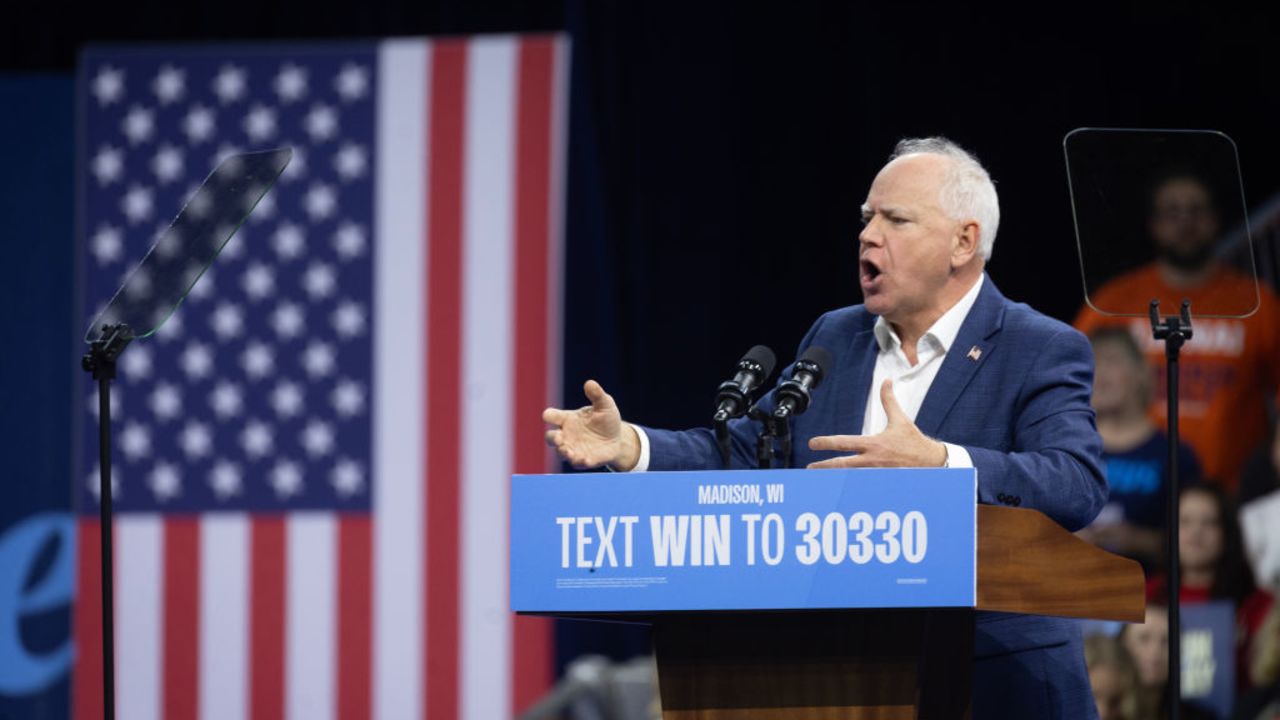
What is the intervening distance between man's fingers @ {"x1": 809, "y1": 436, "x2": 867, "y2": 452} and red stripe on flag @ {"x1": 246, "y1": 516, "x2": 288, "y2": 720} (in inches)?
144

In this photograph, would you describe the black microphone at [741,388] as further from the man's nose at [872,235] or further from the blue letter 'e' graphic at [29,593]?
the blue letter 'e' graphic at [29,593]

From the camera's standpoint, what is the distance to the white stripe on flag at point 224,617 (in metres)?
5.26

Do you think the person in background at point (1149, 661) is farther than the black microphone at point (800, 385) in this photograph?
Yes

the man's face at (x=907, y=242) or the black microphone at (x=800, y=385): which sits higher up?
the man's face at (x=907, y=242)

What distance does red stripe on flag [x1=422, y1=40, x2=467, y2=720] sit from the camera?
515cm

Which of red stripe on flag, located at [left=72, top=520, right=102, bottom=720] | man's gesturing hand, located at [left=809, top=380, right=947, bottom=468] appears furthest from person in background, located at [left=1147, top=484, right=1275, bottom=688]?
red stripe on flag, located at [left=72, top=520, right=102, bottom=720]

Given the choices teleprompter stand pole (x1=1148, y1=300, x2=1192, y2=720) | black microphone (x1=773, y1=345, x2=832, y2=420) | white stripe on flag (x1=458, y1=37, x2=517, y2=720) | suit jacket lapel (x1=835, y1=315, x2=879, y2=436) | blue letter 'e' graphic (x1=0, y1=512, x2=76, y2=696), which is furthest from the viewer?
blue letter 'e' graphic (x1=0, y1=512, x2=76, y2=696)

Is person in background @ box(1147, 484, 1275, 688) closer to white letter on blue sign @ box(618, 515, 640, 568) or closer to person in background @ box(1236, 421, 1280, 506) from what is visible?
person in background @ box(1236, 421, 1280, 506)

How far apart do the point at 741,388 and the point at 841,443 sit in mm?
273

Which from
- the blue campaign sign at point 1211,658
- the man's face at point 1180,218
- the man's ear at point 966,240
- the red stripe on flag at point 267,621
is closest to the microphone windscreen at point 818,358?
the man's ear at point 966,240

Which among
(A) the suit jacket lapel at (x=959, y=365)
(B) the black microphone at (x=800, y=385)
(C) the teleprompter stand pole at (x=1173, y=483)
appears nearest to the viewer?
(B) the black microphone at (x=800, y=385)

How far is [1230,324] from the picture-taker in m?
4.84

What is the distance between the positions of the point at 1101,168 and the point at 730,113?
2580mm

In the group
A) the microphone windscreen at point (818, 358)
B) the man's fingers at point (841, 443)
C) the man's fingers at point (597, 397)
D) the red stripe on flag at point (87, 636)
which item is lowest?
the red stripe on flag at point (87, 636)
